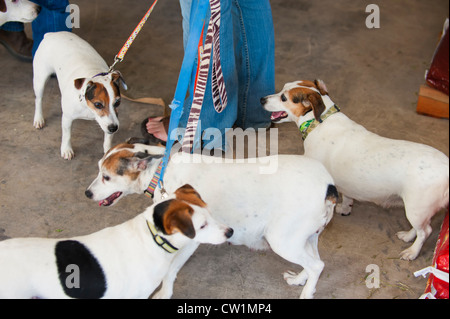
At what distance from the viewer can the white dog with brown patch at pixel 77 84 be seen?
12.2 feet

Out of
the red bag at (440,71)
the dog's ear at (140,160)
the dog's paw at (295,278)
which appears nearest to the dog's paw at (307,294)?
the dog's paw at (295,278)

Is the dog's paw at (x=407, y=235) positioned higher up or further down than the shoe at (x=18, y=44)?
further down

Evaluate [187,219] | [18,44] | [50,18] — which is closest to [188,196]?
[187,219]

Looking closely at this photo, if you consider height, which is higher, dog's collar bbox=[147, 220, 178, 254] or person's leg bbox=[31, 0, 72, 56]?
person's leg bbox=[31, 0, 72, 56]

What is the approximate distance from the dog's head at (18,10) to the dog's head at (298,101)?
249cm

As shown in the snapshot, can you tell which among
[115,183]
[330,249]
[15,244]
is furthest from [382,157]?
[15,244]

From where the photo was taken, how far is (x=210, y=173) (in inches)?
120

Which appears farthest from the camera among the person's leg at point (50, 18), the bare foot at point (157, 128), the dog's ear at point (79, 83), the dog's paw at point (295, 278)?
the person's leg at point (50, 18)

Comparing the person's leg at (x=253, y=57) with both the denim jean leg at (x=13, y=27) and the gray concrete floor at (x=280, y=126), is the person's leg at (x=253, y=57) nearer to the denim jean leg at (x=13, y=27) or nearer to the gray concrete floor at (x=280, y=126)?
the gray concrete floor at (x=280, y=126)

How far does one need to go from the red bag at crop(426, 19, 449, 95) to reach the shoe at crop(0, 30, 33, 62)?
4.24 m

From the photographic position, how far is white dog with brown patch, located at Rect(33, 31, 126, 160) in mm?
3721

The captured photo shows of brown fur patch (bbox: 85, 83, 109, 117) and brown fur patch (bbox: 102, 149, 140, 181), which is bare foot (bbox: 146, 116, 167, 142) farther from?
brown fur patch (bbox: 102, 149, 140, 181)

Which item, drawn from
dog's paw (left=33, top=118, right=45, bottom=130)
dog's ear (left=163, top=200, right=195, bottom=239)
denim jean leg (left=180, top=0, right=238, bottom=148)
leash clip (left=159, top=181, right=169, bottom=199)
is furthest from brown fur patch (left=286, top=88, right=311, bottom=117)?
dog's paw (left=33, top=118, right=45, bottom=130)

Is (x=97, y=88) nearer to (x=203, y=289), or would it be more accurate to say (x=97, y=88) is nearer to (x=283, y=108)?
(x=283, y=108)
